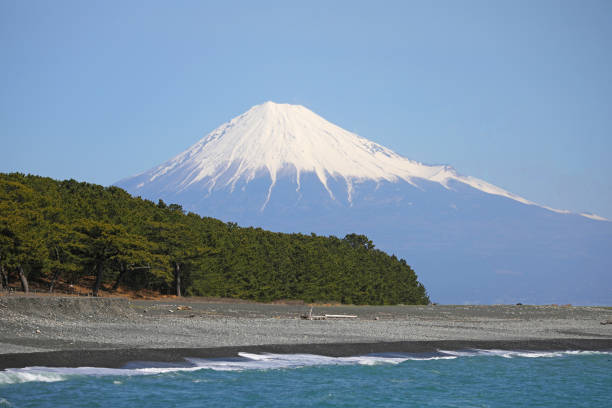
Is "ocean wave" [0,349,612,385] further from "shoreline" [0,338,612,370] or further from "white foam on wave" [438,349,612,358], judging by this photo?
"shoreline" [0,338,612,370]

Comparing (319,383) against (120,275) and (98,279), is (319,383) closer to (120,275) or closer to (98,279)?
(98,279)

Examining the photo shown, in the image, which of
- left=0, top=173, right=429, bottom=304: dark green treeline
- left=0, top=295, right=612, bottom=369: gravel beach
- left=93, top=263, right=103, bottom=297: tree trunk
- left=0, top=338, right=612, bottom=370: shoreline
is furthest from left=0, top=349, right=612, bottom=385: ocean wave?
left=93, top=263, right=103, bottom=297: tree trunk

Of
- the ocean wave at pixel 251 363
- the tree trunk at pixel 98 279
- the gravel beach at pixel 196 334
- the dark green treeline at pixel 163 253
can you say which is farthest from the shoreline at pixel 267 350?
the tree trunk at pixel 98 279

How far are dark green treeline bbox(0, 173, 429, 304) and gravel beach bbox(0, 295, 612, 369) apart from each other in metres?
14.0

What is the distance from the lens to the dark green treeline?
196 feet

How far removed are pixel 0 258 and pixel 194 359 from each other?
31519mm

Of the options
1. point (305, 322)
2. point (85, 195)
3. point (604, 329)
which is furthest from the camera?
point (85, 195)

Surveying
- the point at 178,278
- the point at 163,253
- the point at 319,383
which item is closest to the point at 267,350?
the point at 319,383

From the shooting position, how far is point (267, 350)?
3170 cm

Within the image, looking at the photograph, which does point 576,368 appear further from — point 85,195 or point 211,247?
point 85,195

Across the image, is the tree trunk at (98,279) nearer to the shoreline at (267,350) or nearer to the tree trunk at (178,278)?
the tree trunk at (178,278)

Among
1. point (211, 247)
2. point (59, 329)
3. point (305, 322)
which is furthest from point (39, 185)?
point (59, 329)

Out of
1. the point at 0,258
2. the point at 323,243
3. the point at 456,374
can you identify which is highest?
the point at 323,243

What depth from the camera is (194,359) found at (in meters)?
28.6
